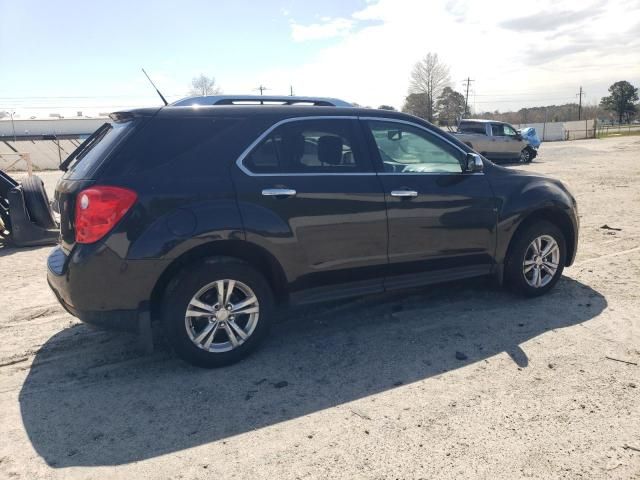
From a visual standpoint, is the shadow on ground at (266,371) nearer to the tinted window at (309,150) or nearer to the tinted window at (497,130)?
the tinted window at (309,150)

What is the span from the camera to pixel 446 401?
3199mm

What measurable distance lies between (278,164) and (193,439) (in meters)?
1.98

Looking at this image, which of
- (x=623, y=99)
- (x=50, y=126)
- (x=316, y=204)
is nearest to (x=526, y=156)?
(x=316, y=204)

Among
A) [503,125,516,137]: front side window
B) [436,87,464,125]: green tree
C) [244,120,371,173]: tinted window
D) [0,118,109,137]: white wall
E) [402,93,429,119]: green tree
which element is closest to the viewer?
[244,120,371,173]: tinted window

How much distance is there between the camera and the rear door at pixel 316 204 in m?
3.64

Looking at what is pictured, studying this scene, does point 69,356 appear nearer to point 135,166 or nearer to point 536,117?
point 135,166

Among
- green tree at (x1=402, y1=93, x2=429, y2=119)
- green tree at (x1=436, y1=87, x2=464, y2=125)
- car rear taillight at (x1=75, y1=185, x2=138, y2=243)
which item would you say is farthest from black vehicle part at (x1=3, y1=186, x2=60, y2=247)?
green tree at (x1=436, y1=87, x2=464, y2=125)

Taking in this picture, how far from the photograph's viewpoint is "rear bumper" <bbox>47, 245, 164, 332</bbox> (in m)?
3.28

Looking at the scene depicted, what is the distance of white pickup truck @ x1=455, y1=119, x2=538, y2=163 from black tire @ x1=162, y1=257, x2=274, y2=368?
21182mm

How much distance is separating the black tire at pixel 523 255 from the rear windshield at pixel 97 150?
3597 mm

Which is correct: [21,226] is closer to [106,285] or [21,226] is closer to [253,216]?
[106,285]

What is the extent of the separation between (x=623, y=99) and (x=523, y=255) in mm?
99755

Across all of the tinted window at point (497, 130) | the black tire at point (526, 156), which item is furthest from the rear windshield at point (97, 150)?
the black tire at point (526, 156)

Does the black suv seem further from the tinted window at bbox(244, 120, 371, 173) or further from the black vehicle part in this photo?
the black vehicle part
